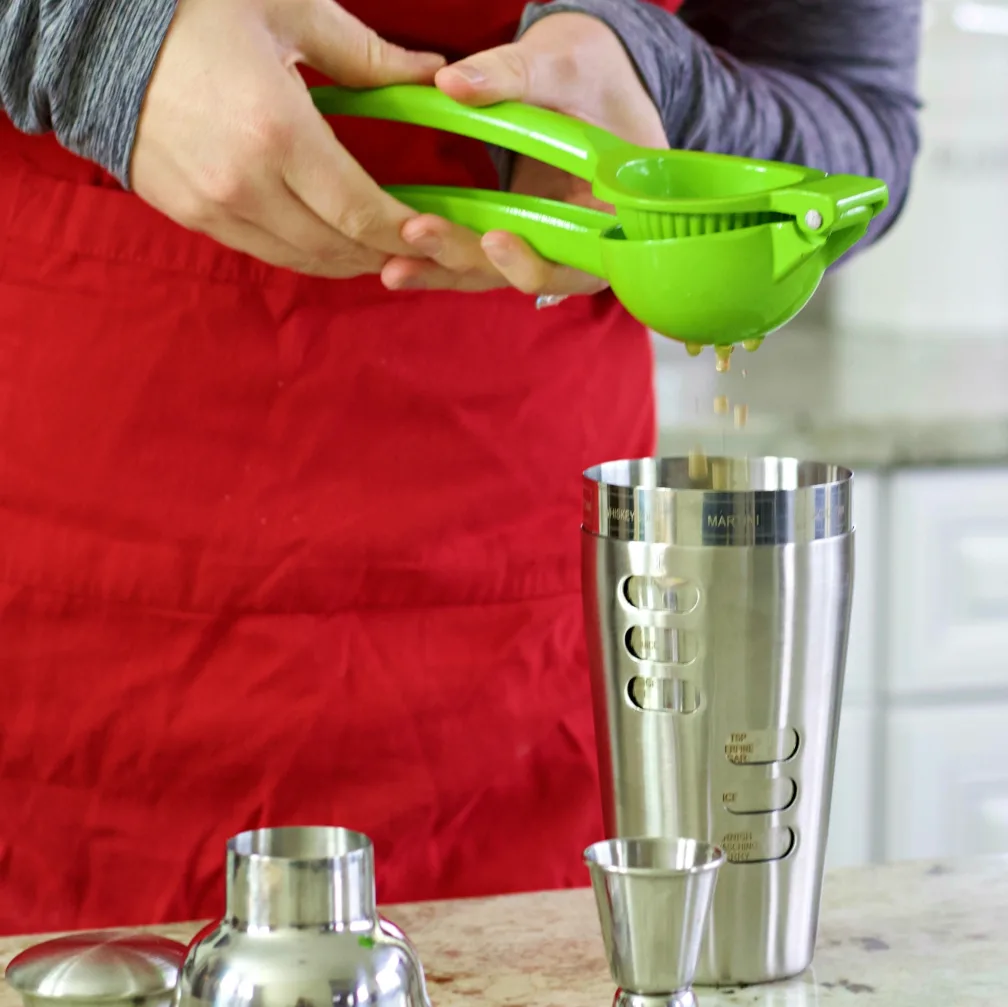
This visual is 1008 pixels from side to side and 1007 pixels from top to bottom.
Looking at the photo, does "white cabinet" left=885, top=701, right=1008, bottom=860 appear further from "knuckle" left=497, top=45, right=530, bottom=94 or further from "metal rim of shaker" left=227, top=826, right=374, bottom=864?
"metal rim of shaker" left=227, top=826, right=374, bottom=864

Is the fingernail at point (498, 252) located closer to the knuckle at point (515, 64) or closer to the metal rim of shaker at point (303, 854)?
the knuckle at point (515, 64)

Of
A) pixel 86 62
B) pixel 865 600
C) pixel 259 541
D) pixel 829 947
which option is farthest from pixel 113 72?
pixel 865 600

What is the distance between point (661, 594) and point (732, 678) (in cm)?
4

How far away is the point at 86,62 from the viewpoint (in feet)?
2.24

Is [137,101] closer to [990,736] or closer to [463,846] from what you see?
[463,846]

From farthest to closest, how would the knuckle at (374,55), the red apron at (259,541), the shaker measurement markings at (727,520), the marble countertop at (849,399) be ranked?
1. the marble countertop at (849,399)
2. the red apron at (259,541)
3. the knuckle at (374,55)
4. the shaker measurement markings at (727,520)

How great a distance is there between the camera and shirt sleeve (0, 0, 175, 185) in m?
0.67

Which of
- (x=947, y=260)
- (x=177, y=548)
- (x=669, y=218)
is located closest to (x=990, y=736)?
(x=947, y=260)

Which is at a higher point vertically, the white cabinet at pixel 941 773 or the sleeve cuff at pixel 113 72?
the sleeve cuff at pixel 113 72

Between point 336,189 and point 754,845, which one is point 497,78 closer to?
point 336,189

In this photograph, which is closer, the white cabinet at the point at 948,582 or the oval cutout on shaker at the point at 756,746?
the oval cutout on shaker at the point at 756,746

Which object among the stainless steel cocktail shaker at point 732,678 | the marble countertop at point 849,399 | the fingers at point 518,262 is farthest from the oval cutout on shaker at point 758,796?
the marble countertop at point 849,399

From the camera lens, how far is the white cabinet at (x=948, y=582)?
1545 mm

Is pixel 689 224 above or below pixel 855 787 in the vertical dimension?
above
